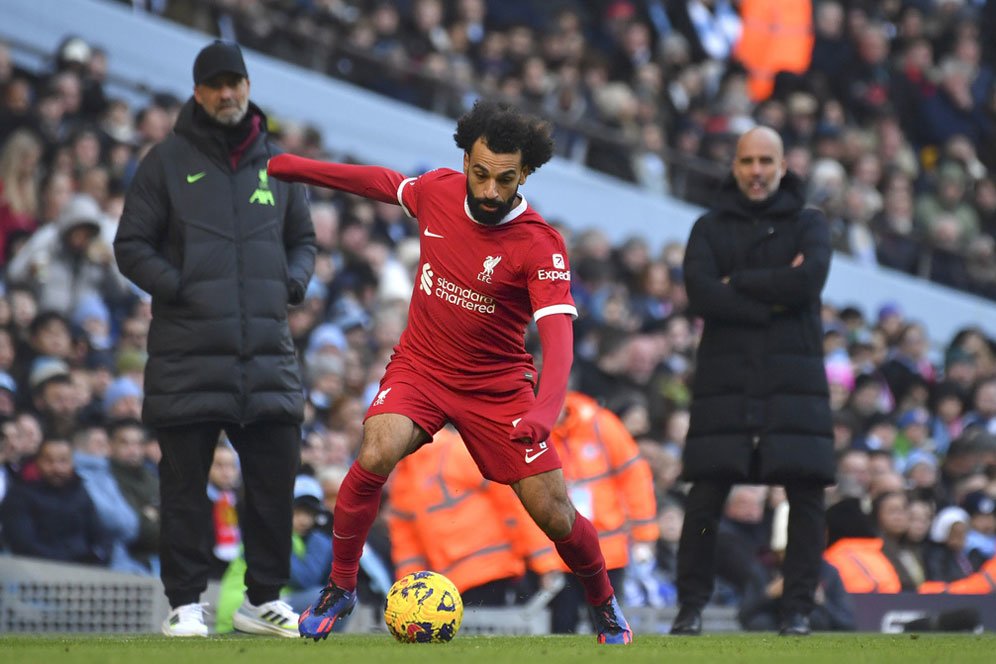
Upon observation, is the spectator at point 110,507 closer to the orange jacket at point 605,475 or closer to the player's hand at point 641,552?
the orange jacket at point 605,475

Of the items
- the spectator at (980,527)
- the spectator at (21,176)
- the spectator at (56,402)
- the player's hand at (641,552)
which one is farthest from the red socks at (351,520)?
the spectator at (980,527)

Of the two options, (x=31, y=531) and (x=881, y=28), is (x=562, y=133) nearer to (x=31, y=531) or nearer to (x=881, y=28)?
(x=881, y=28)

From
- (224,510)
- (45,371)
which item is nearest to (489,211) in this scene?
(224,510)

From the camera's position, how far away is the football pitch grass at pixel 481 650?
666cm

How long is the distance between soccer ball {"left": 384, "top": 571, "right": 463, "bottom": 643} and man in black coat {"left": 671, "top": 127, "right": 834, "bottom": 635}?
5.81 ft

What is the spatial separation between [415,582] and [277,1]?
38.2 feet

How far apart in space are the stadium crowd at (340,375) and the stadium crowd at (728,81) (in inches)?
20.4

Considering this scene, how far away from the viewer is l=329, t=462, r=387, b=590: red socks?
7.66 m

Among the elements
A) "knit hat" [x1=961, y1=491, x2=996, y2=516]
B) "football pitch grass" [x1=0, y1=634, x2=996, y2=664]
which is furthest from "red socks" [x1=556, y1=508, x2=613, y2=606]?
"knit hat" [x1=961, y1=491, x2=996, y2=516]

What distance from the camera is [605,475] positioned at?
11.0m

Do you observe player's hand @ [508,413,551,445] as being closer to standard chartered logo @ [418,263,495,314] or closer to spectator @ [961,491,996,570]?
standard chartered logo @ [418,263,495,314]

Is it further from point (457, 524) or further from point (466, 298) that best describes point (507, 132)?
point (457, 524)

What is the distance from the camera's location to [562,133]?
19.5 m

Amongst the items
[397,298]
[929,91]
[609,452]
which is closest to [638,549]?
[609,452]
